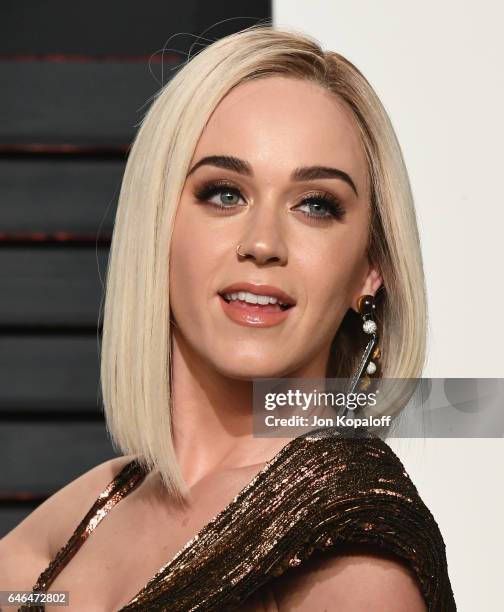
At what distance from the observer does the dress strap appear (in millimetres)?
1729

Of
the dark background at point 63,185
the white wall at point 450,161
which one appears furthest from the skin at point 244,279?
the dark background at point 63,185

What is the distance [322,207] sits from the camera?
163 cm

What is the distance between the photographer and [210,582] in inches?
57.5

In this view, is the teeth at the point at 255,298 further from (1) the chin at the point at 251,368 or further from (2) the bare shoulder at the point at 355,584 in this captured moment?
(2) the bare shoulder at the point at 355,584

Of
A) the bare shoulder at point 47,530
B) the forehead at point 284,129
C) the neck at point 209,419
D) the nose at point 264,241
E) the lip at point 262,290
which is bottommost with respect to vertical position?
the bare shoulder at point 47,530

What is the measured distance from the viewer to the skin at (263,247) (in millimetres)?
1580

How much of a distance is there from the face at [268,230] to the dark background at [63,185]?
57.0 inches

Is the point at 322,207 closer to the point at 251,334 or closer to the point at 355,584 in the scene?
the point at 251,334

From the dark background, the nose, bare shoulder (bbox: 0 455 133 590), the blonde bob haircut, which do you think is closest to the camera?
the nose

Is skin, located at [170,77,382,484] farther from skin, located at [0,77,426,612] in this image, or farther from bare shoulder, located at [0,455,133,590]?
bare shoulder, located at [0,455,133,590]

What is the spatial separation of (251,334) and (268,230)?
5.6 inches

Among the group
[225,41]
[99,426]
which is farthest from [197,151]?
[99,426]

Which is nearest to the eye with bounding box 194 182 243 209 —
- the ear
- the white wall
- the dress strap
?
the ear

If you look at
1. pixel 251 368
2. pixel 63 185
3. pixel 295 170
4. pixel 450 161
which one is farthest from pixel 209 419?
pixel 63 185
